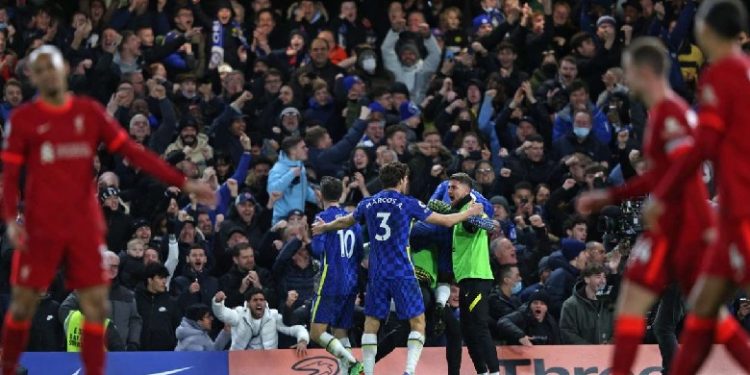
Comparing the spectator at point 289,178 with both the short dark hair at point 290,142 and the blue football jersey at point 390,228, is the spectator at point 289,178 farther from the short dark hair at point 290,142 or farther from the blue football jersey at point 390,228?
the blue football jersey at point 390,228

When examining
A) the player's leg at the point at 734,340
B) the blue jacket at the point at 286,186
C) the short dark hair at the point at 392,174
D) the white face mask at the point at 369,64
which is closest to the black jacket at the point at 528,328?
the short dark hair at the point at 392,174

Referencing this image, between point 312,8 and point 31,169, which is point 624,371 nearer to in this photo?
point 31,169

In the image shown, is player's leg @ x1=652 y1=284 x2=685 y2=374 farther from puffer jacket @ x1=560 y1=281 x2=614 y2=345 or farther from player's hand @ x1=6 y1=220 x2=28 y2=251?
player's hand @ x1=6 y1=220 x2=28 y2=251

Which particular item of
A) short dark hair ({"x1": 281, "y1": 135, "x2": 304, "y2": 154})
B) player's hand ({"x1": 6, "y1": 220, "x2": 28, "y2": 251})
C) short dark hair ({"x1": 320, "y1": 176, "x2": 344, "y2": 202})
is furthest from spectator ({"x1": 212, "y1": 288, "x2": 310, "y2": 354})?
player's hand ({"x1": 6, "y1": 220, "x2": 28, "y2": 251})

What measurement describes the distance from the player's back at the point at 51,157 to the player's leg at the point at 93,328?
0.52 metres

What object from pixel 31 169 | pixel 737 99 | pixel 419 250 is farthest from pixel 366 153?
pixel 737 99

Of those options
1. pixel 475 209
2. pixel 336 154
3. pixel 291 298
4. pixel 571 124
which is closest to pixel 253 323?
pixel 291 298

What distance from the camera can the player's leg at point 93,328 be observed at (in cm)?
1014

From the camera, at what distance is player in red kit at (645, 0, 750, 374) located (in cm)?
888

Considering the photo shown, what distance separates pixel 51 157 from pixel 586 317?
28.0 ft

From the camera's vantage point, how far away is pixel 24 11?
72.1 ft

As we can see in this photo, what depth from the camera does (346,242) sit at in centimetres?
1514

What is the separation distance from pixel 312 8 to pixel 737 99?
574 inches

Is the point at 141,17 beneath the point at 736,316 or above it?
above
